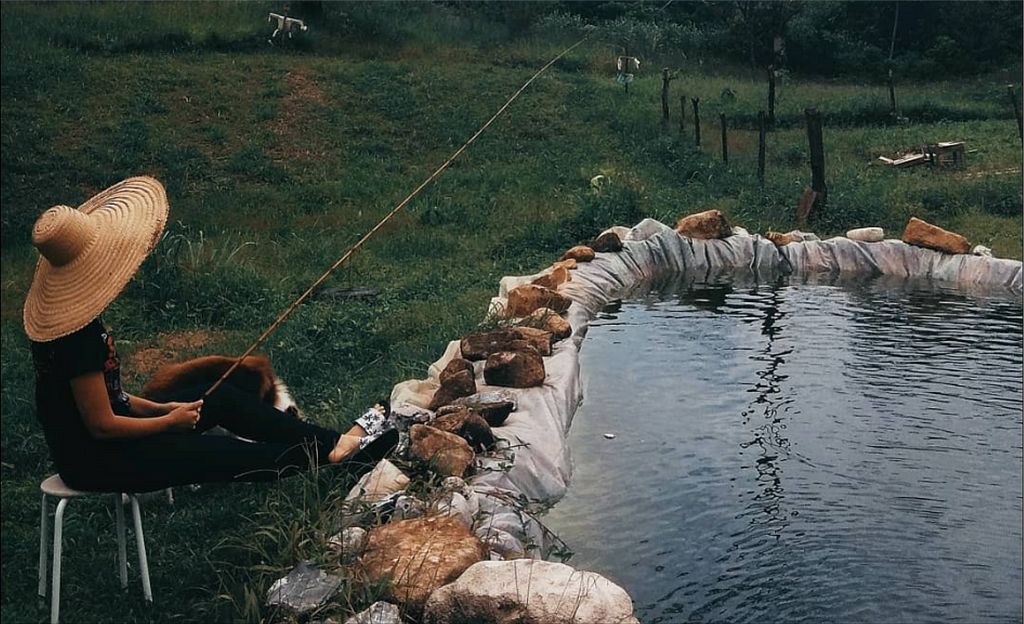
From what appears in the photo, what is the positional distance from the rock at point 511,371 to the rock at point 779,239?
484 cm

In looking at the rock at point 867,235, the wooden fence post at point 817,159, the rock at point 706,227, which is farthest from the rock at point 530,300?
the wooden fence post at point 817,159

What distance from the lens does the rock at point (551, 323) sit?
711 centimetres

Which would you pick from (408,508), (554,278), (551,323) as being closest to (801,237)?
(554,278)

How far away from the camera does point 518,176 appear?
44.4 feet

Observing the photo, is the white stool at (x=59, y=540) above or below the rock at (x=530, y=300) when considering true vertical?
above

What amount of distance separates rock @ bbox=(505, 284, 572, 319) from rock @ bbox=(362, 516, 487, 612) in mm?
3581

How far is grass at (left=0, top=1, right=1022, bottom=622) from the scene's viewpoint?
4.54 m

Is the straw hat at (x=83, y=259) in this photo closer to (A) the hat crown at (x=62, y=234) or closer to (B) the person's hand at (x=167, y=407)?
(A) the hat crown at (x=62, y=234)

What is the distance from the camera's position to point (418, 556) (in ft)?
12.2

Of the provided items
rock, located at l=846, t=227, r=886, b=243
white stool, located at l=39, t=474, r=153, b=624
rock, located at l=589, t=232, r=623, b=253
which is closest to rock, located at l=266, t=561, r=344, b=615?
white stool, located at l=39, t=474, r=153, b=624

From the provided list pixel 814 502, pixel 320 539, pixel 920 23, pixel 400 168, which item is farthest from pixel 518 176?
pixel 920 23

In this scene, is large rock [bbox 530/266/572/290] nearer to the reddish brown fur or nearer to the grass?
the grass

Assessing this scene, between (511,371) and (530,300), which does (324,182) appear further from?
(511,371)

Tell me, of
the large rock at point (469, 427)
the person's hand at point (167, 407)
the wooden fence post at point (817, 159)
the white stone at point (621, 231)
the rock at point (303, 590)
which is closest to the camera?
the rock at point (303, 590)
